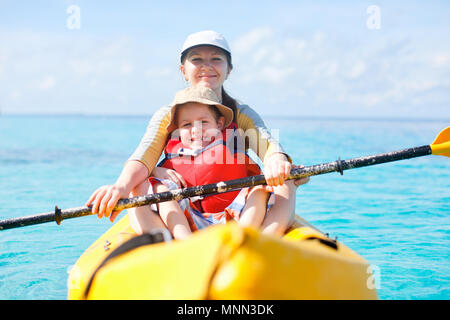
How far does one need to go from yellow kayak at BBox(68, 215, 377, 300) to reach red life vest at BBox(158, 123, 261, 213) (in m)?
0.82

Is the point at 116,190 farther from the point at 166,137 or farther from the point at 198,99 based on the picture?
the point at 198,99

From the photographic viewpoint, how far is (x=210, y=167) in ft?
8.14

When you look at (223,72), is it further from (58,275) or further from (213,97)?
(58,275)

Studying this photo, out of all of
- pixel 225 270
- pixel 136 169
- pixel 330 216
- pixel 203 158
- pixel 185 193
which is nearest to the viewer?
pixel 225 270

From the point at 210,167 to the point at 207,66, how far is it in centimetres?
69

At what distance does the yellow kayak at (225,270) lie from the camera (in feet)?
4.18

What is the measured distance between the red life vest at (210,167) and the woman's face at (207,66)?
0.43 meters

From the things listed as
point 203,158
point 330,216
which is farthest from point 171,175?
point 330,216

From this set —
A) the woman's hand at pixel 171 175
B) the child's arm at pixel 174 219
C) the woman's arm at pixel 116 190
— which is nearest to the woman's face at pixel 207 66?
the woman's hand at pixel 171 175

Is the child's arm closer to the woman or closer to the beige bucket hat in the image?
the woman

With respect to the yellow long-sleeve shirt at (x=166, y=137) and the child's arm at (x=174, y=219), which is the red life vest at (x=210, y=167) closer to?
the yellow long-sleeve shirt at (x=166, y=137)

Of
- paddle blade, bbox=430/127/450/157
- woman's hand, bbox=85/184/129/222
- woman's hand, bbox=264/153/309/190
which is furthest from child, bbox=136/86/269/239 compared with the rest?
paddle blade, bbox=430/127/450/157
